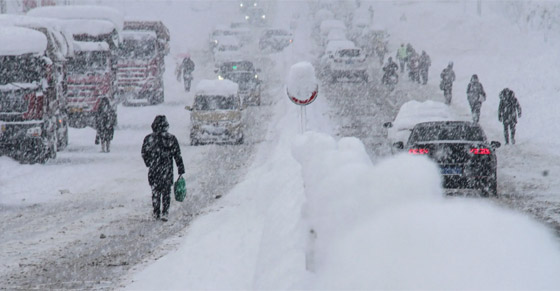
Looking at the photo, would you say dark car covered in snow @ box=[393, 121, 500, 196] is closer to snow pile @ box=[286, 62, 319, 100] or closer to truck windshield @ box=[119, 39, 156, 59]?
snow pile @ box=[286, 62, 319, 100]

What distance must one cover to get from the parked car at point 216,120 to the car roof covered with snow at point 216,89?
15cm

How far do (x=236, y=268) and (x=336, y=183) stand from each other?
4.15 metres

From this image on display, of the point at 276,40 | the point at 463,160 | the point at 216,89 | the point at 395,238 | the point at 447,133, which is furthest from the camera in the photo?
the point at 276,40

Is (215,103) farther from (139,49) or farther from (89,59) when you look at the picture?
(139,49)

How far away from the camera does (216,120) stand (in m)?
25.0

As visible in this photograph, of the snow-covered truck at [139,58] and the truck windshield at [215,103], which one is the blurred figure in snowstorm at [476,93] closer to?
the truck windshield at [215,103]

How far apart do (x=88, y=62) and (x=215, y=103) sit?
4843mm

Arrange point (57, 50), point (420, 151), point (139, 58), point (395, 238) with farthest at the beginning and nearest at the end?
point (139, 58) → point (57, 50) → point (420, 151) → point (395, 238)

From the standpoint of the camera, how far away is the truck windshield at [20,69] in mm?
20250

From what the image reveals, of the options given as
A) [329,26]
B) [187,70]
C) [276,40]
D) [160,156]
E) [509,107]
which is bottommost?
[160,156]

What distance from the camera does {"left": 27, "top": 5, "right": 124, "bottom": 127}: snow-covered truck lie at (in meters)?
26.8

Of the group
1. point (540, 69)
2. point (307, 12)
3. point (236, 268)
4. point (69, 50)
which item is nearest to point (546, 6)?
point (540, 69)

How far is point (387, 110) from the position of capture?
108 ft

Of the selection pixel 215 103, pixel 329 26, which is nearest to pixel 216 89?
pixel 215 103
